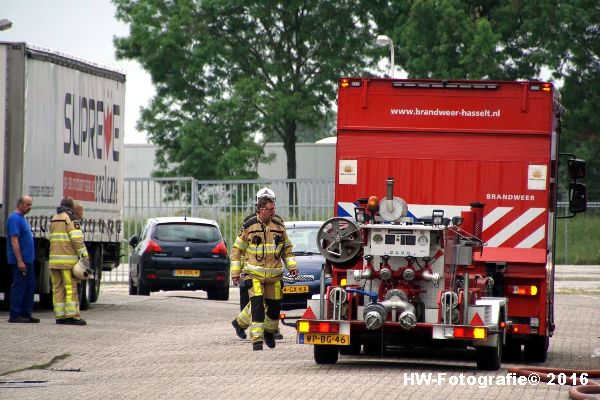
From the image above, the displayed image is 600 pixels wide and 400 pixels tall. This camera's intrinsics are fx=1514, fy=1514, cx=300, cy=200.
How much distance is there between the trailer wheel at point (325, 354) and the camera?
15.2 m

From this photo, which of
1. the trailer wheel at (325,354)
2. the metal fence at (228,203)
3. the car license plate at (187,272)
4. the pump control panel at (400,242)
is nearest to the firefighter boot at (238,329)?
the trailer wheel at (325,354)

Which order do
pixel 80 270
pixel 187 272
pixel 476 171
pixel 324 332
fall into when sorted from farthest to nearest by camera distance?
pixel 187 272 → pixel 80 270 → pixel 476 171 → pixel 324 332

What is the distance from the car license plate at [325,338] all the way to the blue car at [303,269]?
8.47m

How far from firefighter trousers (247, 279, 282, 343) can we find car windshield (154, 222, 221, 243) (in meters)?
11.3

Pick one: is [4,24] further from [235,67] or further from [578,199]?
[235,67]

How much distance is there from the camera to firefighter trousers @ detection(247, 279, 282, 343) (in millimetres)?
16797

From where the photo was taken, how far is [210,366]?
15367 mm

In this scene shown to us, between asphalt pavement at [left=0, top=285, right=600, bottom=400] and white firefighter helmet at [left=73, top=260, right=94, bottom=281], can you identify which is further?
white firefighter helmet at [left=73, top=260, right=94, bottom=281]

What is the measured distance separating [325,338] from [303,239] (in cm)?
1053

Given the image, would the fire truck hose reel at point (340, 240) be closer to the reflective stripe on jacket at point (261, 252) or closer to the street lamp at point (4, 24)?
the reflective stripe on jacket at point (261, 252)

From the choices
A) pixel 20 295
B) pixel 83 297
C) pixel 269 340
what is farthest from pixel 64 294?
pixel 269 340

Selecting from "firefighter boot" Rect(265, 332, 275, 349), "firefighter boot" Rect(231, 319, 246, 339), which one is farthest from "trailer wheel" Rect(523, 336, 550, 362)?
"firefighter boot" Rect(231, 319, 246, 339)

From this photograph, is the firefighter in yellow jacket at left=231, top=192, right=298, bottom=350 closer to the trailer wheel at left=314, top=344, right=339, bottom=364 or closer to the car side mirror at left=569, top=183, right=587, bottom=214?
the trailer wheel at left=314, top=344, right=339, bottom=364

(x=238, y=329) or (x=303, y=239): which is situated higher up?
(x=303, y=239)
